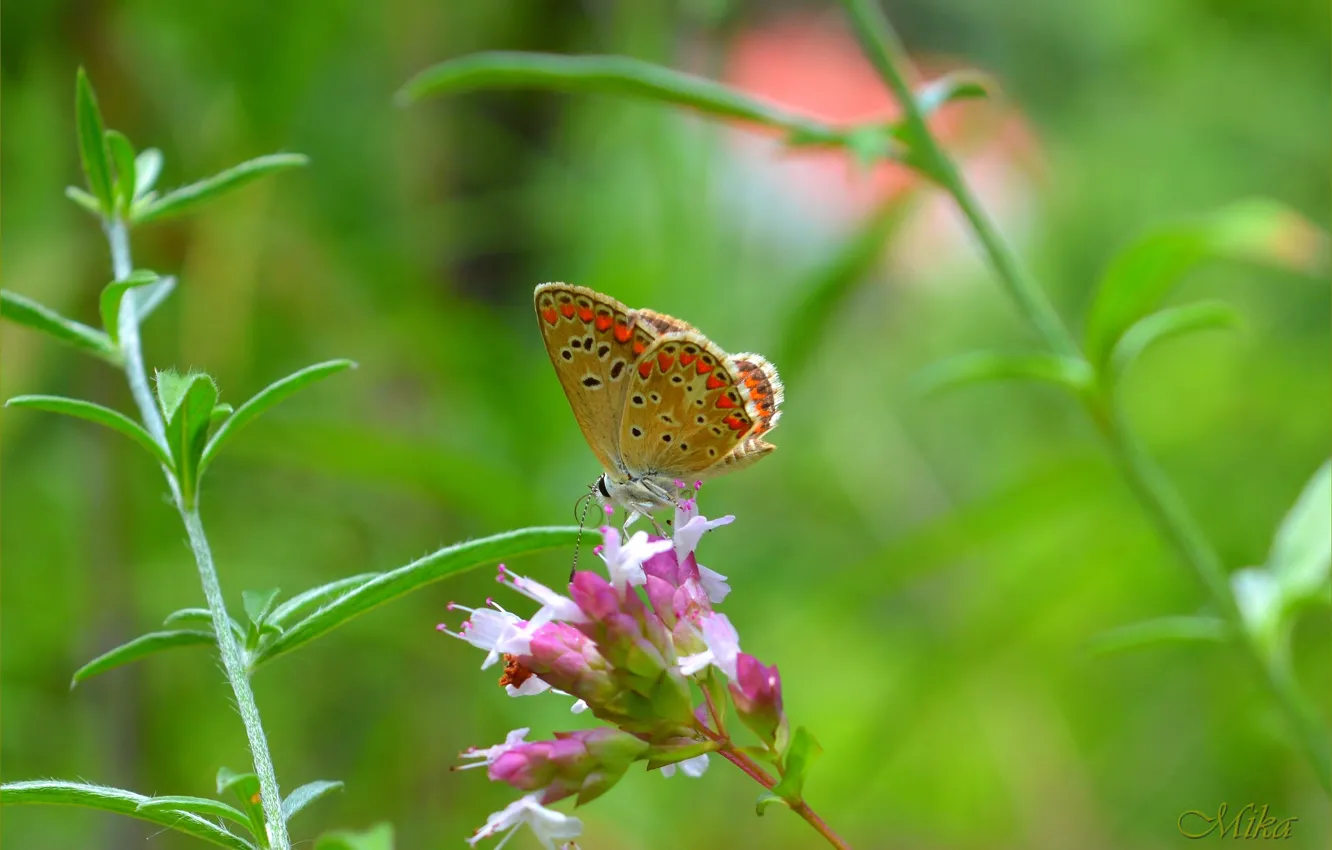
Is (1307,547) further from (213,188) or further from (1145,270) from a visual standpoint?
(213,188)

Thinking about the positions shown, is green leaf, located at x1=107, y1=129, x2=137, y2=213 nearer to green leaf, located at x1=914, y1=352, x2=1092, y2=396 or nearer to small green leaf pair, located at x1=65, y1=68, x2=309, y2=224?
small green leaf pair, located at x1=65, y1=68, x2=309, y2=224

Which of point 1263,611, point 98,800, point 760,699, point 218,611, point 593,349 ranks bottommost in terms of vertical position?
point 1263,611

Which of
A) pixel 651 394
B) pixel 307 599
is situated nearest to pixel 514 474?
pixel 651 394

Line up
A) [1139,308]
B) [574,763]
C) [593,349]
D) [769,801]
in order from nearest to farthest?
1. [769,801]
2. [574,763]
3. [593,349]
4. [1139,308]

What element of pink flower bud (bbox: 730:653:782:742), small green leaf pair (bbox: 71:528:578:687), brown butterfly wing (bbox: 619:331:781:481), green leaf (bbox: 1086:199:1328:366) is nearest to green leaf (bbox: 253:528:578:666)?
small green leaf pair (bbox: 71:528:578:687)

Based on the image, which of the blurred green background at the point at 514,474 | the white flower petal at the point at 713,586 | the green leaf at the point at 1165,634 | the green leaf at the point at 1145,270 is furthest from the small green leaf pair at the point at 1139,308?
the white flower petal at the point at 713,586

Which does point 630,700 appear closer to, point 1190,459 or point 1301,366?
point 1190,459

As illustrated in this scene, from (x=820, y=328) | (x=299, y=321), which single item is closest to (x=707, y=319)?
(x=820, y=328)
